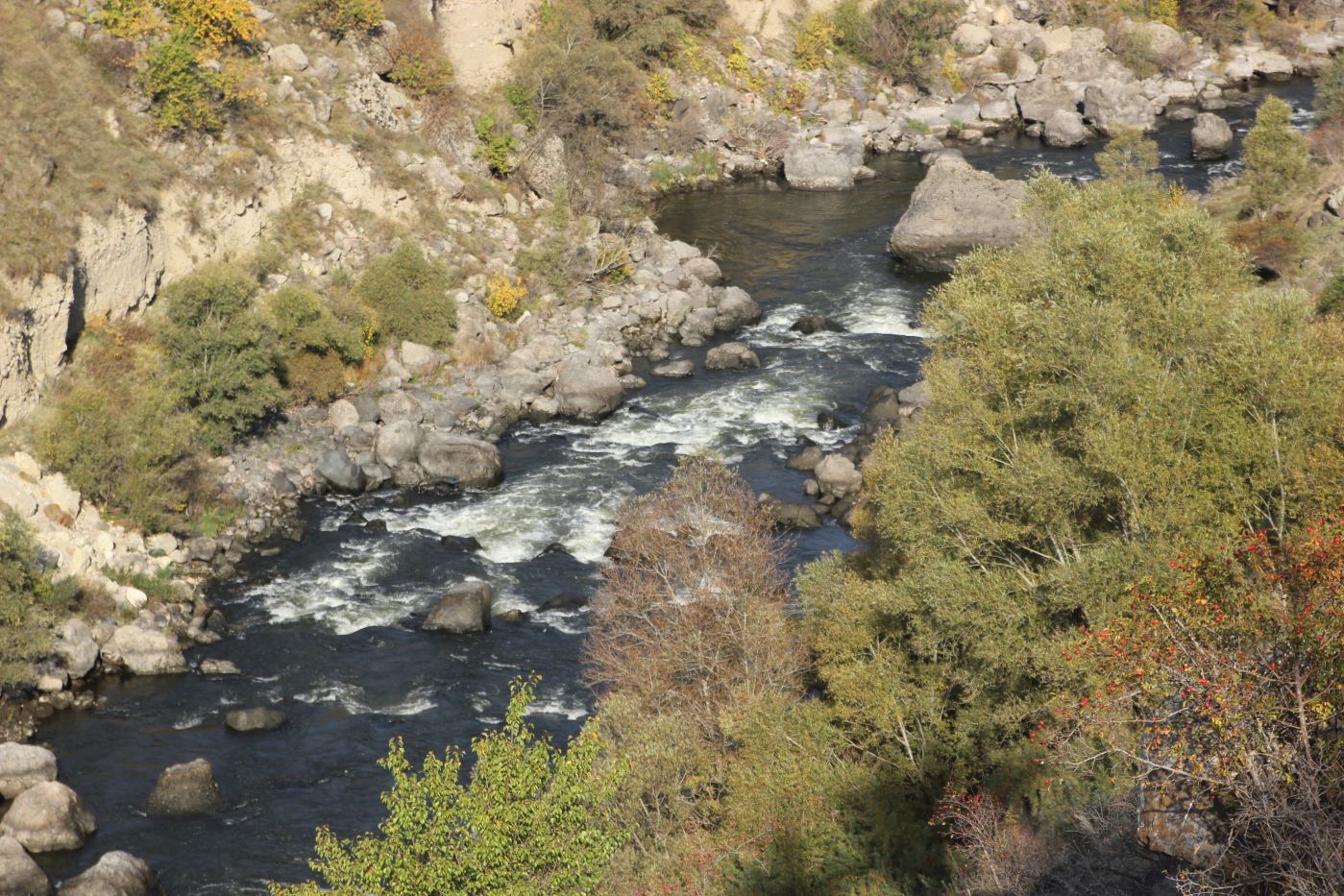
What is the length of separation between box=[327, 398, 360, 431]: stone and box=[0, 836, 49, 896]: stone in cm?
2314

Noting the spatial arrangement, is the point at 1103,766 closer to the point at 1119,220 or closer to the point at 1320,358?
the point at 1320,358

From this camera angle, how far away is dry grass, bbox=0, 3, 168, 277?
44.6 meters

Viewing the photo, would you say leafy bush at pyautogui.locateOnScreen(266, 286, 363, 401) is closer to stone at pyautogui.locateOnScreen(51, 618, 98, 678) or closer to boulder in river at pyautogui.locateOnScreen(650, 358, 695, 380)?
boulder in river at pyautogui.locateOnScreen(650, 358, 695, 380)

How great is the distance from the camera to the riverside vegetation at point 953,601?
→ 19219mm

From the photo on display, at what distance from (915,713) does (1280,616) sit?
439 inches

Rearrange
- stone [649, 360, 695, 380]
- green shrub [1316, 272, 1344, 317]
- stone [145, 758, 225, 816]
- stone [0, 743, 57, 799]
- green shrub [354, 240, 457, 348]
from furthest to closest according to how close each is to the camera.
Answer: stone [649, 360, 695, 380] < green shrub [354, 240, 457, 348] < green shrub [1316, 272, 1344, 317] < stone [0, 743, 57, 799] < stone [145, 758, 225, 816]

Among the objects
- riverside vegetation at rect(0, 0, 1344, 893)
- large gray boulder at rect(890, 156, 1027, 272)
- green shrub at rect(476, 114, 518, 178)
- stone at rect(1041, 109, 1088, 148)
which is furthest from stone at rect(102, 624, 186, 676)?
stone at rect(1041, 109, 1088, 148)

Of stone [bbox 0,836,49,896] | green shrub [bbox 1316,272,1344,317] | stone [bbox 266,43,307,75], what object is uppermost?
stone [bbox 266,43,307,75]

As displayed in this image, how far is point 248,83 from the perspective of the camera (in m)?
57.7

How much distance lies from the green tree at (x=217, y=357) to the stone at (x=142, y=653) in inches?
416

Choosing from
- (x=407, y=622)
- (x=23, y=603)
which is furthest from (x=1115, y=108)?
(x=23, y=603)

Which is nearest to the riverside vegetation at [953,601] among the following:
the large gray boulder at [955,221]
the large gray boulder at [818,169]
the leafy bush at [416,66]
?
the large gray boulder at [955,221]

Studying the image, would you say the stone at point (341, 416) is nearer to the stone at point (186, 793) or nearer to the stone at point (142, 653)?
the stone at point (142, 653)

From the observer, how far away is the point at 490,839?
19.9 meters
